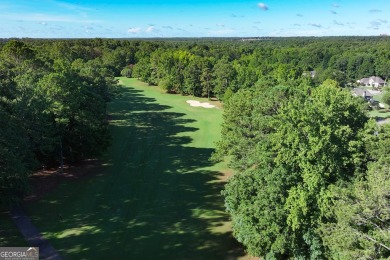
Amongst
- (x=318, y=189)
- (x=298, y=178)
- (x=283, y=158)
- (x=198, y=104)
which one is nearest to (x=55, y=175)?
(x=283, y=158)

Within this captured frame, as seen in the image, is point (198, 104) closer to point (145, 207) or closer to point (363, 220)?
point (145, 207)

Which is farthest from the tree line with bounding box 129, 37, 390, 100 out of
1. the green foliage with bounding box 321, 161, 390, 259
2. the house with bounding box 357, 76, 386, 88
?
the green foliage with bounding box 321, 161, 390, 259

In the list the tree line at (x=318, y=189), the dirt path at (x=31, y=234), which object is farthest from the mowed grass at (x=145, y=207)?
the tree line at (x=318, y=189)

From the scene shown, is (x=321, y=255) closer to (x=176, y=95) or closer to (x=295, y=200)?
(x=295, y=200)

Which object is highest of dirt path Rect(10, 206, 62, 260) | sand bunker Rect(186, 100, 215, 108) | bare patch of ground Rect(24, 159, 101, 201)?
sand bunker Rect(186, 100, 215, 108)

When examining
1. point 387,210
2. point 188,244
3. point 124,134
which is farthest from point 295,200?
point 124,134

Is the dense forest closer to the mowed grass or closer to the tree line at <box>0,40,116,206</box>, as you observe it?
the tree line at <box>0,40,116,206</box>
